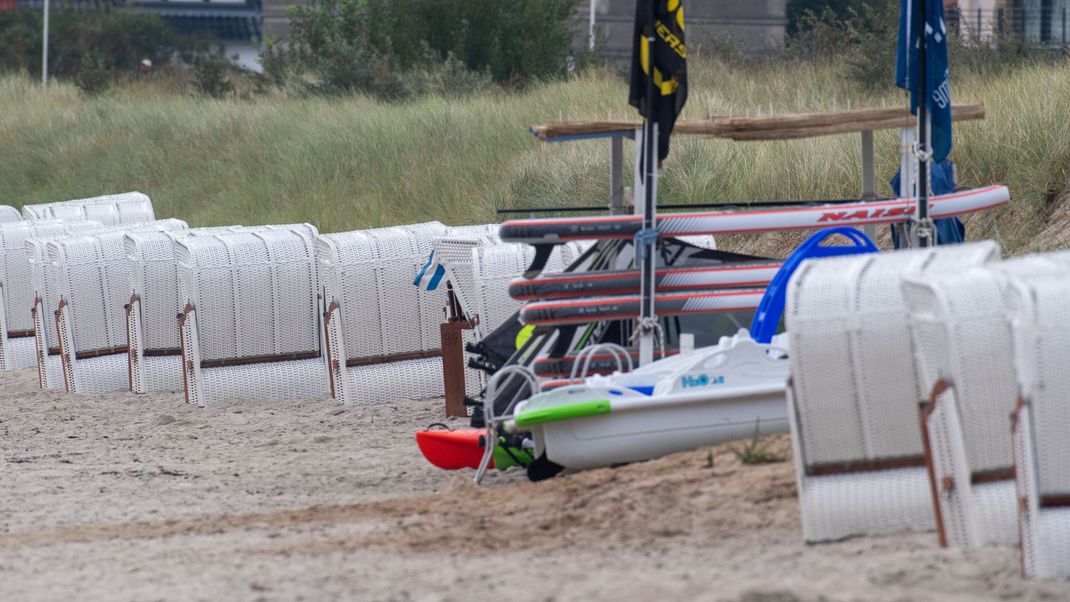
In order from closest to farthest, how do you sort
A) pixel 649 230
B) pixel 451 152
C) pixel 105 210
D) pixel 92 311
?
1. pixel 649 230
2. pixel 92 311
3. pixel 105 210
4. pixel 451 152

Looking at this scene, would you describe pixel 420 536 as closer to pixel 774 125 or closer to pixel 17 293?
pixel 774 125

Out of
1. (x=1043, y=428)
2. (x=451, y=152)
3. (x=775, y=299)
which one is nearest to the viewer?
(x=1043, y=428)

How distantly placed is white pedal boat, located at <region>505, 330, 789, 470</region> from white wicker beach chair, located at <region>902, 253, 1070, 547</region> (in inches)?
80.9

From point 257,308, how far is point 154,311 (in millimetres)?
1064

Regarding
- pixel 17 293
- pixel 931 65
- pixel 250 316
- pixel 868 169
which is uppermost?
pixel 931 65

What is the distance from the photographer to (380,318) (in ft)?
34.4

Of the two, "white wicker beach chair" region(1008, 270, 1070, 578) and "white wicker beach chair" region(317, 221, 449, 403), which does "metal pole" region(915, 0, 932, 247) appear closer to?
"white wicker beach chair" region(1008, 270, 1070, 578)

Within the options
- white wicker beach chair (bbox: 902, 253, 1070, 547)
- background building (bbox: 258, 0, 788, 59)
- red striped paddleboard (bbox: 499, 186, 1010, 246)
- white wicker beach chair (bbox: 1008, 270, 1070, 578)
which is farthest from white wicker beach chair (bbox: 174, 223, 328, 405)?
background building (bbox: 258, 0, 788, 59)

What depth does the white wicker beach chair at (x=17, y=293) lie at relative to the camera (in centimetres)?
1445

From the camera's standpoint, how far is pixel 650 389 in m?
7.17

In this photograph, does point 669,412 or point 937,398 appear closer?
point 937,398

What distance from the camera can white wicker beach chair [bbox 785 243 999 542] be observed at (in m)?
5.09

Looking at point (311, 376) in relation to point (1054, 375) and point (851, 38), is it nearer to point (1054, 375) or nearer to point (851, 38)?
point (1054, 375)

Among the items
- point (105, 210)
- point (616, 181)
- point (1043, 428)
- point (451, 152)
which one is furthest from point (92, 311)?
point (1043, 428)
